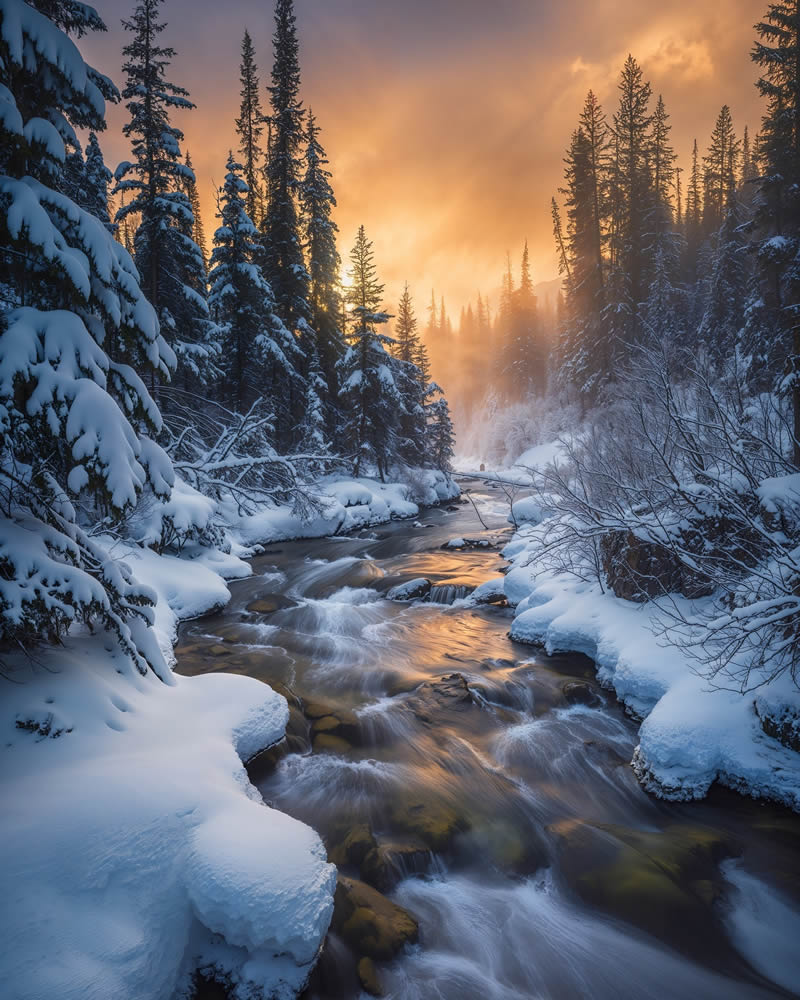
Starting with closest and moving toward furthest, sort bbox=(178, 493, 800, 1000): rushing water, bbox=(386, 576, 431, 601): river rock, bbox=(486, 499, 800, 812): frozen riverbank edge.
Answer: bbox=(178, 493, 800, 1000): rushing water
bbox=(486, 499, 800, 812): frozen riverbank edge
bbox=(386, 576, 431, 601): river rock

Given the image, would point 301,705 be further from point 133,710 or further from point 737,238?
point 737,238

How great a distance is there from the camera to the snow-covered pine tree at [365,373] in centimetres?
2481

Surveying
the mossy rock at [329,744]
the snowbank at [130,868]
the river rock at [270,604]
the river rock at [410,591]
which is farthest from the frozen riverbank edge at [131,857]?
the river rock at [410,591]

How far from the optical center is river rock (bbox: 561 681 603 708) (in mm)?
7422

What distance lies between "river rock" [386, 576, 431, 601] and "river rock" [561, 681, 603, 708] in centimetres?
587

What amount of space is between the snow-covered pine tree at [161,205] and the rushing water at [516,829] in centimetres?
1207

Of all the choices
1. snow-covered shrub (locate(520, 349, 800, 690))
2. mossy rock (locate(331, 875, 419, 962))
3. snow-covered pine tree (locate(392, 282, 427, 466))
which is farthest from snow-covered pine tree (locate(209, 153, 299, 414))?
mossy rock (locate(331, 875, 419, 962))

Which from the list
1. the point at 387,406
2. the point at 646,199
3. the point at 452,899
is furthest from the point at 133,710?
the point at 646,199

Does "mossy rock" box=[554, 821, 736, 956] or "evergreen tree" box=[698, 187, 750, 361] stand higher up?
"evergreen tree" box=[698, 187, 750, 361]

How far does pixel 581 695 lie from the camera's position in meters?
7.50

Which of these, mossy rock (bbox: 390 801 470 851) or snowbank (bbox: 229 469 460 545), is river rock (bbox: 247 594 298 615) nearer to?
snowbank (bbox: 229 469 460 545)

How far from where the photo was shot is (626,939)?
155 inches

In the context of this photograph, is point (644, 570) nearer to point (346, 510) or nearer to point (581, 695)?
point (581, 695)

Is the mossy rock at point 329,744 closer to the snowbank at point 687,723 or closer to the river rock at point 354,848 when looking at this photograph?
the river rock at point 354,848
